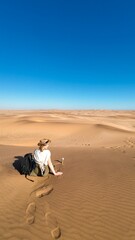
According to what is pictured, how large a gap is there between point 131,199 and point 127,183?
3.24 feet

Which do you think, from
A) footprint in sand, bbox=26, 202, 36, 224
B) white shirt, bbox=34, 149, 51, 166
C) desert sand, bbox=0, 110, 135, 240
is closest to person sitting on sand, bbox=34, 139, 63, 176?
white shirt, bbox=34, 149, 51, 166

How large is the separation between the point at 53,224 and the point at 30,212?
68 centimetres

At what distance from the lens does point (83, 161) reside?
877 centimetres

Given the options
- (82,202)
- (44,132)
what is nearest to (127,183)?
(82,202)

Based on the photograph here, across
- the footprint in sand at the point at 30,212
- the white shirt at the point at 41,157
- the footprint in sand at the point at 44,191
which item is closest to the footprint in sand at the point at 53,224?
the footprint in sand at the point at 30,212

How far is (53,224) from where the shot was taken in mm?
4223

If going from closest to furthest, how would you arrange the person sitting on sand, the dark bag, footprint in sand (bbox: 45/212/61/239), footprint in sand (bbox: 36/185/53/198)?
footprint in sand (bbox: 45/212/61/239), footprint in sand (bbox: 36/185/53/198), the person sitting on sand, the dark bag

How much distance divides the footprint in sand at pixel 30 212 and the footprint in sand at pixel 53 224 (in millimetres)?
305

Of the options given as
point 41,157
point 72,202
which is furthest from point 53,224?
point 41,157

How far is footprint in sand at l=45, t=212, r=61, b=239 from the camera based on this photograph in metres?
3.91

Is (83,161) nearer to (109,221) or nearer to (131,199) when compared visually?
(131,199)

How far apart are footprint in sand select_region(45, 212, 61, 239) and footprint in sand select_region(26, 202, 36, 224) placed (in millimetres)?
305

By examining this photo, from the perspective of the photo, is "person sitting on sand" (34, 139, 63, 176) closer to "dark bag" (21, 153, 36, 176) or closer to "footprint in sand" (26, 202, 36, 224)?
"dark bag" (21, 153, 36, 176)

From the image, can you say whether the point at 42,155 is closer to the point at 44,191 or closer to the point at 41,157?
the point at 41,157
